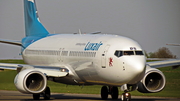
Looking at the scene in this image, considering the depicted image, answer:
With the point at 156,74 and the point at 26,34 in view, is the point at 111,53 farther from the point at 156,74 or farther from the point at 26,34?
the point at 26,34

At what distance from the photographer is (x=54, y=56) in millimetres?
39094

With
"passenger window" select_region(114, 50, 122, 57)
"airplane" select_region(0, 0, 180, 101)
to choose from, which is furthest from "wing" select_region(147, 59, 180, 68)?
"passenger window" select_region(114, 50, 122, 57)

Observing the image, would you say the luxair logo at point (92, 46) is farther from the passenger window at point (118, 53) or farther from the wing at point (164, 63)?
the wing at point (164, 63)

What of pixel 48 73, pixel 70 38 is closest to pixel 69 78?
pixel 48 73

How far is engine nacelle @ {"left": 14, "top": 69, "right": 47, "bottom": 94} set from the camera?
3269cm

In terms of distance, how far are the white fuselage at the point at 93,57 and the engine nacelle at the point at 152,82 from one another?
2425 mm

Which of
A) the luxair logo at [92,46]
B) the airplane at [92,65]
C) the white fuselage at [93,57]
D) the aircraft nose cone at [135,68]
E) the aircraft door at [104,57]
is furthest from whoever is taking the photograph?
the luxair logo at [92,46]

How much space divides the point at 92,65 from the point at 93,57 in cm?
49

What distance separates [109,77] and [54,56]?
9.05 metres

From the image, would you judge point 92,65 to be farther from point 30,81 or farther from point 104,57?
point 30,81

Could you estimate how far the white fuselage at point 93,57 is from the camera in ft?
96.6

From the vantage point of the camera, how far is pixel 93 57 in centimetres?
3281

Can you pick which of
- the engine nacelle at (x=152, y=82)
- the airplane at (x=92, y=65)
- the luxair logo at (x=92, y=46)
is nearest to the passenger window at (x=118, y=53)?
the airplane at (x=92, y=65)

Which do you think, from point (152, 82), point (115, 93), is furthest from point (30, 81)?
point (152, 82)
